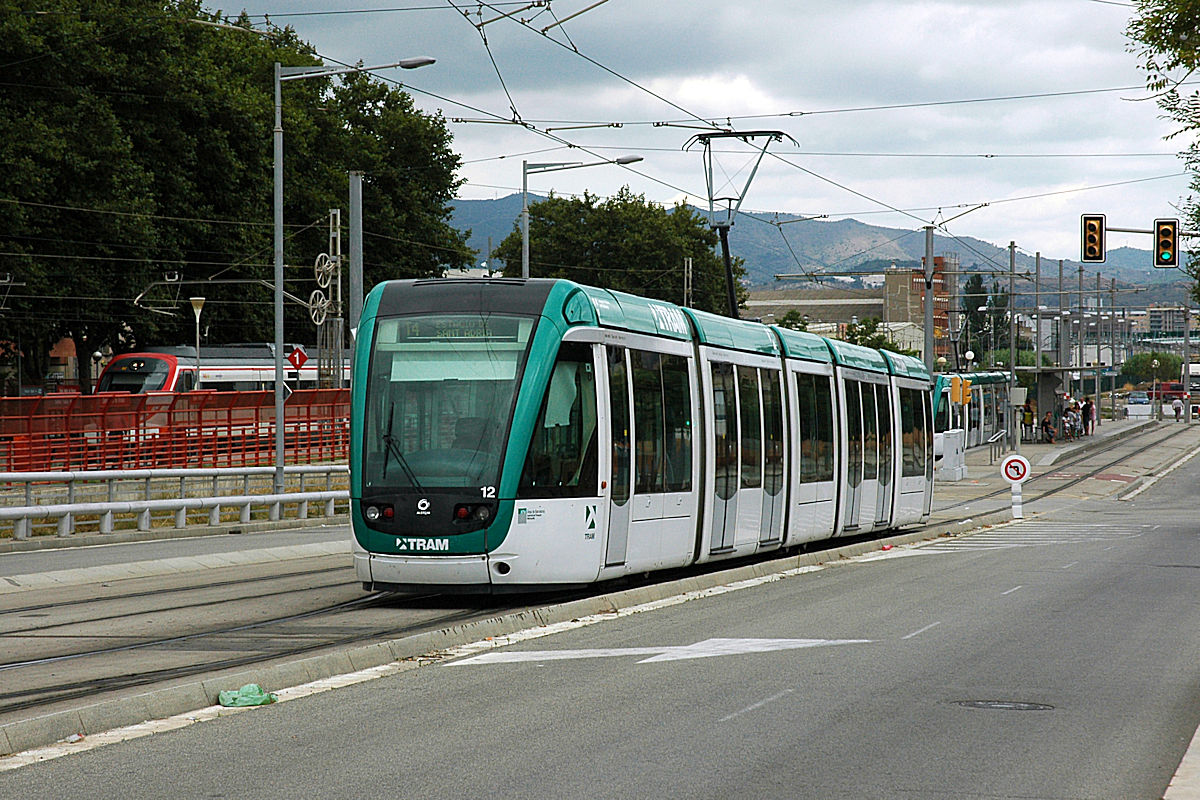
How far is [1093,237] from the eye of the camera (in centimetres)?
3453

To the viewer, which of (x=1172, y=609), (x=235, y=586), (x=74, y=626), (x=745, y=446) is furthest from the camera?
(x=745, y=446)

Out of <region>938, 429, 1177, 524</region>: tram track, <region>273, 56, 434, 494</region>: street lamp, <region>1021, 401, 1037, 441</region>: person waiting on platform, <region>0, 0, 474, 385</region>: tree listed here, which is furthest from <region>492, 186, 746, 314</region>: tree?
<region>273, 56, 434, 494</region>: street lamp

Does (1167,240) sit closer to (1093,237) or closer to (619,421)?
(1093,237)

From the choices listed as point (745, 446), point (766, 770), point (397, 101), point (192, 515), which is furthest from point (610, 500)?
point (397, 101)

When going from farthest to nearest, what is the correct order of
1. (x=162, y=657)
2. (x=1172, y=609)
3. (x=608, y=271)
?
(x=608, y=271) < (x=1172, y=609) < (x=162, y=657)

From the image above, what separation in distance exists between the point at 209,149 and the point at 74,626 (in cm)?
3805

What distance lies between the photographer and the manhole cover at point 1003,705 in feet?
30.5

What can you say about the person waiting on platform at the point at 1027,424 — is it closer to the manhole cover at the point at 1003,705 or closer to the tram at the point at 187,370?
the tram at the point at 187,370

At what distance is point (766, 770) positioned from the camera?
736 cm

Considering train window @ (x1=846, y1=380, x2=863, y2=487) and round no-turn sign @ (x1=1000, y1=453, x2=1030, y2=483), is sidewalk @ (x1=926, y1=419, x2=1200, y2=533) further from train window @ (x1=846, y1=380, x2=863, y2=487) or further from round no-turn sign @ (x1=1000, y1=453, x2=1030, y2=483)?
train window @ (x1=846, y1=380, x2=863, y2=487)

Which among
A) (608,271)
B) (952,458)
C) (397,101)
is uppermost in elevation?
(397,101)

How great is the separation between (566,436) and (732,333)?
501cm

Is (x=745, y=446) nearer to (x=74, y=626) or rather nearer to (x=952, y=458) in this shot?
(x=74, y=626)

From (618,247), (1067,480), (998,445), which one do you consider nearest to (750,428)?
(1067,480)
